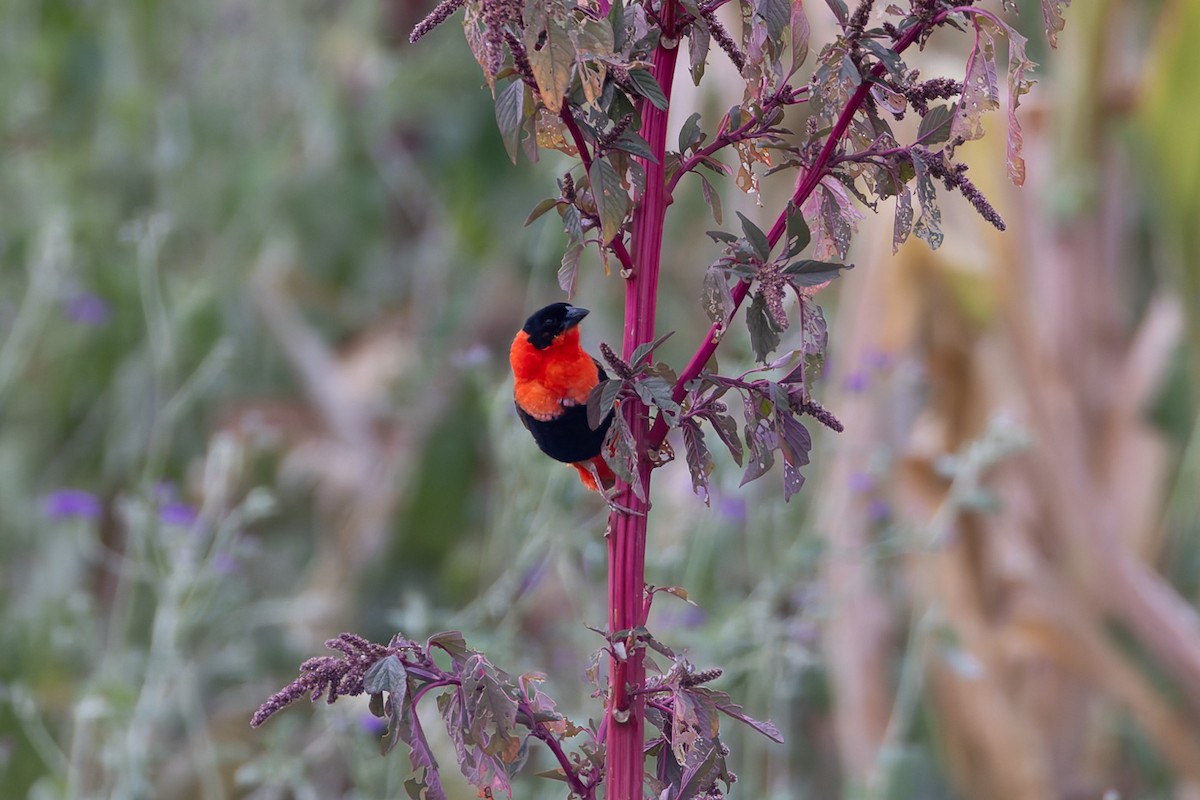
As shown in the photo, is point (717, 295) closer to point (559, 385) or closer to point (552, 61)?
point (552, 61)

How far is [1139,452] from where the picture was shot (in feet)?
6.27

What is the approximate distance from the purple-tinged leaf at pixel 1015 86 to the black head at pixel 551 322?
0.93ft

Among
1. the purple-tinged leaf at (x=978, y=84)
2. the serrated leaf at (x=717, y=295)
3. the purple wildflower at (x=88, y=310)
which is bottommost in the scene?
the serrated leaf at (x=717, y=295)

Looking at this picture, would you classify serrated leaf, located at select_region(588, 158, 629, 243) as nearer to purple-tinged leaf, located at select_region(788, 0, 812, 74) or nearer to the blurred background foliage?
purple-tinged leaf, located at select_region(788, 0, 812, 74)

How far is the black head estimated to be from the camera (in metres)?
0.77

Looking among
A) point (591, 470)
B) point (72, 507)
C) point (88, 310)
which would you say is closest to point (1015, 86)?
→ point (591, 470)

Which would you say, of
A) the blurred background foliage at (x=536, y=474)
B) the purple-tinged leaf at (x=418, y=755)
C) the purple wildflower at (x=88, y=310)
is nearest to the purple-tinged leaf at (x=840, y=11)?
the purple-tinged leaf at (x=418, y=755)

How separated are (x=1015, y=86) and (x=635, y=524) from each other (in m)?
0.26

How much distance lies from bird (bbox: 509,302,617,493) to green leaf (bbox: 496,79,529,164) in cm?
23

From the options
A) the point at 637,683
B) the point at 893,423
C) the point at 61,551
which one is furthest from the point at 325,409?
the point at 637,683

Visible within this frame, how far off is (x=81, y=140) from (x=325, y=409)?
0.91 m

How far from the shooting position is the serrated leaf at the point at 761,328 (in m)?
0.56

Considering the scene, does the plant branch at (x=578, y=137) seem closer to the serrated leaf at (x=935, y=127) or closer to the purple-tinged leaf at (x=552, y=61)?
the purple-tinged leaf at (x=552, y=61)

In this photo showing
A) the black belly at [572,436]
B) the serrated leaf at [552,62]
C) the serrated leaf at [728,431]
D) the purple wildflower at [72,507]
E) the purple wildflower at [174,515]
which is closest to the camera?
the serrated leaf at [552,62]
